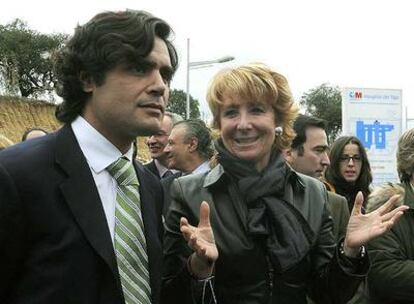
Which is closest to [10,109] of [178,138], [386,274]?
[178,138]

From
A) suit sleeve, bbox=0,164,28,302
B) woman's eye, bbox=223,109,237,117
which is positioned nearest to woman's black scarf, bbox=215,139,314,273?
woman's eye, bbox=223,109,237,117

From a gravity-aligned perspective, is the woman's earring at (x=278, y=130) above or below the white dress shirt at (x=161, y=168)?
above

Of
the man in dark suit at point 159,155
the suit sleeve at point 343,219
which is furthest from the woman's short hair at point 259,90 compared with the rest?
the man in dark suit at point 159,155

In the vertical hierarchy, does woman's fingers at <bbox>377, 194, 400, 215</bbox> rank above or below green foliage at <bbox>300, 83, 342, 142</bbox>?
below

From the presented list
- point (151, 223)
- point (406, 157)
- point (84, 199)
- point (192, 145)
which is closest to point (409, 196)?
point (406, 157)

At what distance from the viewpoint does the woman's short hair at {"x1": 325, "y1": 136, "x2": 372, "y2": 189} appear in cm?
575

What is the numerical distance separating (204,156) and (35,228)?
4.42 meters

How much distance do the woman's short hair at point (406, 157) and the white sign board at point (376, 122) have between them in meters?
4.86

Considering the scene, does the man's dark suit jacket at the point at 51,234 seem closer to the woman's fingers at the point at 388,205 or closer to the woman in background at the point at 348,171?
the woman's fingers at the point at 388,205

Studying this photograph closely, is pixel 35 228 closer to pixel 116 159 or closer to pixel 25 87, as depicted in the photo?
pixel 116 159

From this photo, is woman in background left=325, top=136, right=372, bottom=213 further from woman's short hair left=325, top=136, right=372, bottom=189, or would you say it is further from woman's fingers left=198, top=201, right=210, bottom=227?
woman's fingers left=198, top=201, right=210, bottom=227

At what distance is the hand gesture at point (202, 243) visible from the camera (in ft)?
8.21

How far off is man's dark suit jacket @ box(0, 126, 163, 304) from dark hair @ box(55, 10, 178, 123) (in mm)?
305

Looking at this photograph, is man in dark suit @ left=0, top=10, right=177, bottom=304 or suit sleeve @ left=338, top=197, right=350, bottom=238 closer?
man in dark suit @ left=0, top=10, right=177, bottom=304
